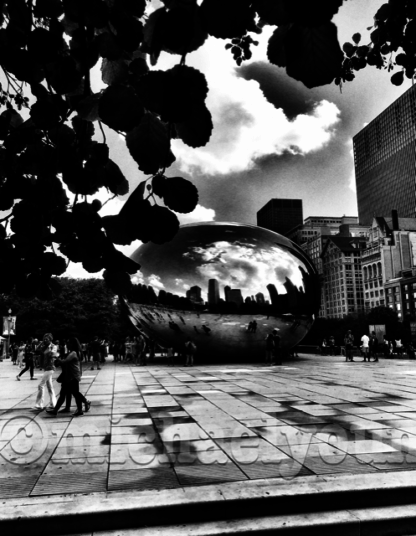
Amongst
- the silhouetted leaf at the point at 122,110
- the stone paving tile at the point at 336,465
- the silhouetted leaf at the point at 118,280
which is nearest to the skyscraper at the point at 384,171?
the stone paving tile at the point at 336,465

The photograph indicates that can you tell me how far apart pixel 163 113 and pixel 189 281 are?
21190 millimetres

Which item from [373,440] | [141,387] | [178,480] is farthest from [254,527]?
[141,387]

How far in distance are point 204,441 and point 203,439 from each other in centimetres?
13

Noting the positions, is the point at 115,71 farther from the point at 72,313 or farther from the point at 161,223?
the point at 72,313

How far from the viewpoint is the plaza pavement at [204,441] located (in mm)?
5039

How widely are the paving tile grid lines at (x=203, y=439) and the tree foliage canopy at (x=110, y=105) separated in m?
3.10

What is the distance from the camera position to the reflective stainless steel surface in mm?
22594

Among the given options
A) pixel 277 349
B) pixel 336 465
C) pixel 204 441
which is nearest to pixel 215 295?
pixel 277 349

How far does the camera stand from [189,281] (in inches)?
894

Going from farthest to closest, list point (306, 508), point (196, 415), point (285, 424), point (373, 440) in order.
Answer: point (196, 415), point (285, 424), point (373, 440), point (306, 508)

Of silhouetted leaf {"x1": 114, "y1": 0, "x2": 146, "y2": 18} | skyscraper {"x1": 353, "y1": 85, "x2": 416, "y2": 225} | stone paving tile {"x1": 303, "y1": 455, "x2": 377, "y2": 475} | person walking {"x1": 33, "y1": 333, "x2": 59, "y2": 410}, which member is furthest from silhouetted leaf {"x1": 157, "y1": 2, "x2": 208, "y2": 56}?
skyscraper {"x1": 353, "y1": 85, "x2": 416, "y2": 225}

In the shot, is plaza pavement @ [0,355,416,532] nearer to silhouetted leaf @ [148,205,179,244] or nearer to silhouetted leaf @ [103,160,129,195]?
silhouetted leaf @ [103,160,129,195]

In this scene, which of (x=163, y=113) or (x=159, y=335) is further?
(x=159, y=335)

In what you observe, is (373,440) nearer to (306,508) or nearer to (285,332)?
(306,508)
